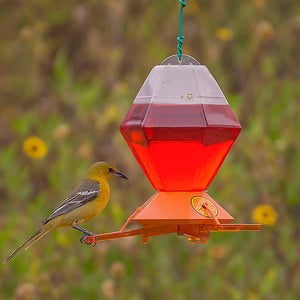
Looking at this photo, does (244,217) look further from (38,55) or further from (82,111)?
(38,55)

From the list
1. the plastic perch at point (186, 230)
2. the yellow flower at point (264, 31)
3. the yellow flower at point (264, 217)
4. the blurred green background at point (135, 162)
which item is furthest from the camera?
the yellow flower at point (264, 31)

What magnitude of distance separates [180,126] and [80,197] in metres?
1.03

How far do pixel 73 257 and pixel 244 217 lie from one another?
1751mm

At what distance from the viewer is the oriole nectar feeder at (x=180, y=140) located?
3.21m

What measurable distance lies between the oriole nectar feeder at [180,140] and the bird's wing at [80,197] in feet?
1.93

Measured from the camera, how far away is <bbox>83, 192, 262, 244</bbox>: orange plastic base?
10.1 ft

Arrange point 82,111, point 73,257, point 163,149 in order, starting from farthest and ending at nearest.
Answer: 1. point 82,111
2. point 73,257
3. point 163,149

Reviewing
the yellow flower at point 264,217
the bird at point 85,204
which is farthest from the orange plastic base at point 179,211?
the yellow flower at point 264,217

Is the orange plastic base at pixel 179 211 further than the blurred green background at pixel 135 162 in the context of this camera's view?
No

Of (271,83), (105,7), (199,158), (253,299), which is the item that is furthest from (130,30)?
(199,158)

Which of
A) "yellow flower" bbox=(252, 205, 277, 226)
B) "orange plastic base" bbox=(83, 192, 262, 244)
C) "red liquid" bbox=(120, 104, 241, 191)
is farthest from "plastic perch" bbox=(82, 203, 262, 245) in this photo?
"yellow flower" bbox=(252, 205, 277, 226)

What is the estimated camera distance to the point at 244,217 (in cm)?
623

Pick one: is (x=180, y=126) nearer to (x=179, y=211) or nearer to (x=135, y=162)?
(x=179, y=211)

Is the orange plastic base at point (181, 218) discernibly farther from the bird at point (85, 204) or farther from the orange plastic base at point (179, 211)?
the bird at point (85, 204)
